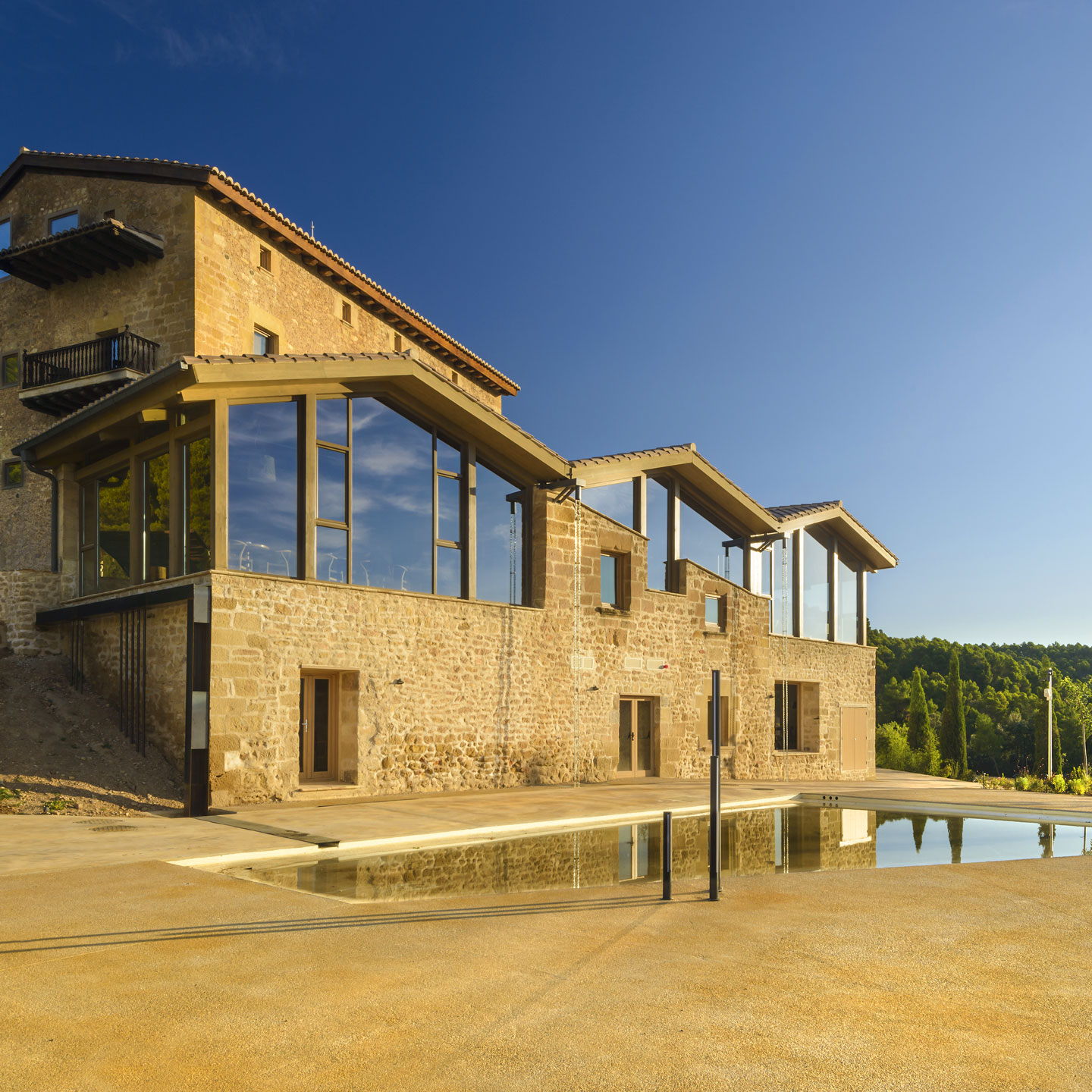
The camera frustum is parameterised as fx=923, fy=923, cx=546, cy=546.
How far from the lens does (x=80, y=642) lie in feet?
51.3

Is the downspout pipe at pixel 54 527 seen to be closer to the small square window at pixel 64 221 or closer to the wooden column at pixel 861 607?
the small square window at pixel 64 221

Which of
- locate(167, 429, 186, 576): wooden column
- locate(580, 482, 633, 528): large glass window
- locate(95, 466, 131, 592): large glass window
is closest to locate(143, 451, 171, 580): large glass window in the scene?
locate(167, 429, 186, 576): wooden column

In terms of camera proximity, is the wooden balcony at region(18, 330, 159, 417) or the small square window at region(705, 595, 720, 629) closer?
the wooden balcony at region(18, 330, 159, 417)

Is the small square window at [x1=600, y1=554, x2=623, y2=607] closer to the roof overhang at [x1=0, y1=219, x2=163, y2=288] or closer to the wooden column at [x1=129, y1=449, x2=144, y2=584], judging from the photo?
the wooden column at [x1=129, y1=449, x2=144, y2=584]

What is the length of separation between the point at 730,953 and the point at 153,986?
3.07m

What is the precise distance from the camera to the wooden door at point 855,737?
84.2 ft

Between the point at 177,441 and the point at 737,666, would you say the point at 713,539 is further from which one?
the point at 177,441

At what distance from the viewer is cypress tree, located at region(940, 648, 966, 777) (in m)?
47.8

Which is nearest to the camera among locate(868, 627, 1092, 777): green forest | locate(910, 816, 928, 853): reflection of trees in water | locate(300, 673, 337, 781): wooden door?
locate(910, 816, 928, 853): reflection of trees in water

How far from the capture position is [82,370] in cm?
1967

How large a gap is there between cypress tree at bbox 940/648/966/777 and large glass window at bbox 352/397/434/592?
39.3 metres

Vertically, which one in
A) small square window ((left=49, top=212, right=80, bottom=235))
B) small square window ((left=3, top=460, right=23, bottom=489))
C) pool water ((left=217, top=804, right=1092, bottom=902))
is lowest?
pool water ((left=217, top=804, right=1092, bottom=902))

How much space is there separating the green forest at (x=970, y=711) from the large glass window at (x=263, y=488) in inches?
1475

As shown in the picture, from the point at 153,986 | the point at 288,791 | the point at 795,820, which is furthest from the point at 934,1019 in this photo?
the point at 288,791
